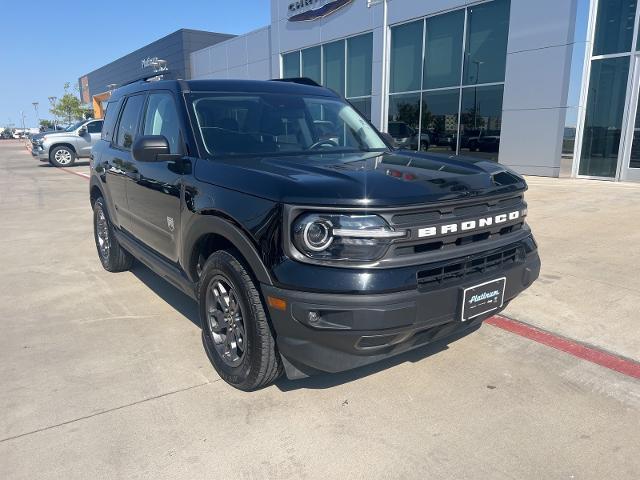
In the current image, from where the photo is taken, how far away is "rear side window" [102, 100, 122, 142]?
4980mm

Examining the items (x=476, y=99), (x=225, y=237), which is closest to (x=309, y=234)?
(x=225, y=237)

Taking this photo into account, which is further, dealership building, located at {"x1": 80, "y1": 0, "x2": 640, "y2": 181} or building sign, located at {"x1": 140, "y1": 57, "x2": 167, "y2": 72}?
building sign, located at {"x1": 140, "y1": 57, "x2": 167, "y2": 72}

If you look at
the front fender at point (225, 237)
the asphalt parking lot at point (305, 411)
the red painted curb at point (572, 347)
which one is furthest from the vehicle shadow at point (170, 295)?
the red painted curb at point (572, 347)

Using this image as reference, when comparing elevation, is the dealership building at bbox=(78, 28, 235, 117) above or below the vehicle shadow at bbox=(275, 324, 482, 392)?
above

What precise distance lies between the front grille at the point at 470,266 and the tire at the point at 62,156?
21056 mm

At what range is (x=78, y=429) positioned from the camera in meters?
2.58

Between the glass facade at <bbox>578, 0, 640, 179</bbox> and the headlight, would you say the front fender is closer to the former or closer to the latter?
the headlight

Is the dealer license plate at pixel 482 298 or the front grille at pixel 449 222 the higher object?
the front grille at pixel 449 222

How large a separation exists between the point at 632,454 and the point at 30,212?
10301 millimetres

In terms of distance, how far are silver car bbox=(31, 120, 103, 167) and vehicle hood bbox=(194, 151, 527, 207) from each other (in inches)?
747

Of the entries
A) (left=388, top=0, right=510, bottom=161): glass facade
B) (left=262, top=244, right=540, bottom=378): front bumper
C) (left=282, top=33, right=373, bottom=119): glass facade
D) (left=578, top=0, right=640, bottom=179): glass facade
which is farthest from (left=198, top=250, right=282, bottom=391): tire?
(left=282, top=33, right=373, bottom=119): glass facade

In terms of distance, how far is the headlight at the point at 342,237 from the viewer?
2.31 m

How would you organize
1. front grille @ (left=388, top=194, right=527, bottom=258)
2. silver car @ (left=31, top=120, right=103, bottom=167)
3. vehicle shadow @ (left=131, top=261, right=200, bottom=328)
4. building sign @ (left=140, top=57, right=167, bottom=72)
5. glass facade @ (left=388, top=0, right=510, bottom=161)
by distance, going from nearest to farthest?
1. front grille @ (left=388, top=194, right=527, bottom=258)
2. vehicle shadow @ (left=131, top=261, right=200, bottom=328)
3. glass facade @ (left=388, top=0, right=510, bottom=161)
4. silver car @ (left=31, top=120, right=103, bottom=167)
5. building sign @ (left=140, top=57, right=167, bottom=72)

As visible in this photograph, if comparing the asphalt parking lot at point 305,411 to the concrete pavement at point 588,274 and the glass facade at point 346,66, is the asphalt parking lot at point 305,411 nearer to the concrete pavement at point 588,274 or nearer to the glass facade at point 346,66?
the concrete pavement at point 588,274
